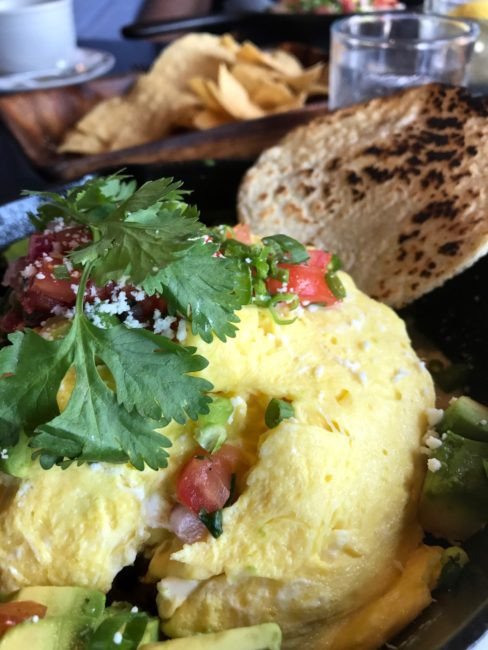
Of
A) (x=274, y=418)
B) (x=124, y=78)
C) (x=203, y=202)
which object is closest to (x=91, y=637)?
(x=274, y=418)

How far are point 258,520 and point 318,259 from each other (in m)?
0.63

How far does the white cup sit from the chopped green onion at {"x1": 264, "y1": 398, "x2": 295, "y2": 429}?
307cm

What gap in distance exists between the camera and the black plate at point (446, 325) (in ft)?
3.41

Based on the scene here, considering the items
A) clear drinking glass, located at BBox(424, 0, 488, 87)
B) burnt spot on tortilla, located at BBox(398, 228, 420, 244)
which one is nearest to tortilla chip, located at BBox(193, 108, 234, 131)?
clear drinking glass, located at BBox(424, 0, 488, 87)

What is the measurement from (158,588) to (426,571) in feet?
1.47

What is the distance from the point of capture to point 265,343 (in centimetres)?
136

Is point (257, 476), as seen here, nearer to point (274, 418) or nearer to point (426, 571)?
point (274, 418)

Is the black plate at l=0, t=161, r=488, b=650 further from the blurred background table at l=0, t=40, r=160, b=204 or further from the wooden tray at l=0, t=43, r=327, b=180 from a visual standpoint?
the blurred background table at l=0, t=40, r=160, b=204

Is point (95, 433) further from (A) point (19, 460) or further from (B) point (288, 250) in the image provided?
(B) point (288, 250)

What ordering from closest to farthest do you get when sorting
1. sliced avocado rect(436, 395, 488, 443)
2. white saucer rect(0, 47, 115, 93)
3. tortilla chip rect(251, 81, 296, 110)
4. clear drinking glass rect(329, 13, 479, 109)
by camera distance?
sliced avocado rect(436, 395, 488, 443)
clear drinking glass rect(329, 13, 479, 109)
tortilla chip rect(251, 81, 296, 110)
white saucer rect(0, 47, 115, 93)

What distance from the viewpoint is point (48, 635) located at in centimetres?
103

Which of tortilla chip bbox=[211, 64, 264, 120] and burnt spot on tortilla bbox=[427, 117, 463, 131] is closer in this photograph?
burnt spot on tortilla bbox=[427, 117, 463, 131]

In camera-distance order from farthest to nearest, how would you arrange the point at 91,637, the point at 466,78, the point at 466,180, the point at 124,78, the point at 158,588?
the point at 124,78 → the point at 466,78 → the point at 466,180 → the point at 158,588 → the point at 91,637

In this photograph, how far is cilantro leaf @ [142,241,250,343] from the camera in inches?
47.6
